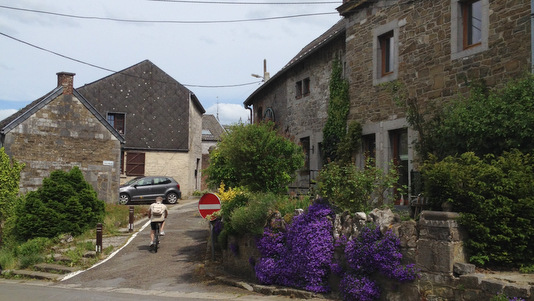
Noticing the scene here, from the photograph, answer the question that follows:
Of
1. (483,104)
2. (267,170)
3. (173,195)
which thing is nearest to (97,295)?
(267,170)

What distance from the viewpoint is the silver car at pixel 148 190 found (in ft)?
84.5

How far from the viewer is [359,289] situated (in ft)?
27.1

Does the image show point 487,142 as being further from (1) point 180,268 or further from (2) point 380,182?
(1) point 180,268

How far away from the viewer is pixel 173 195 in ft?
88.4

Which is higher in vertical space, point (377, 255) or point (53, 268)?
point (377, 255)

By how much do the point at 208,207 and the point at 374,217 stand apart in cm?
526

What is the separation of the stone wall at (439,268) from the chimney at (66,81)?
1878cm

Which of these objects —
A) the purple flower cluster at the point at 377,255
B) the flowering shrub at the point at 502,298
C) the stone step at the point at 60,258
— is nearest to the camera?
the flowering shrub at the point at 502,298

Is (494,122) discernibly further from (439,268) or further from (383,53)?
(383,53)

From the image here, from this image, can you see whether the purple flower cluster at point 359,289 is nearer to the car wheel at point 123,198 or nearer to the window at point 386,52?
the window at point 386,52

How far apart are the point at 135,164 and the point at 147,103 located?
4034 millimetres

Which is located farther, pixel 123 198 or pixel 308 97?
pixel 123 198

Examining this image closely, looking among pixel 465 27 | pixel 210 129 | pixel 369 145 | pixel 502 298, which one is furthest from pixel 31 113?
pixel 210 129

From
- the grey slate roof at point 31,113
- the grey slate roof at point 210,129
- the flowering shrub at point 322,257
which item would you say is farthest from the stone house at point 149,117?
the flowering shrub at point 322,257
